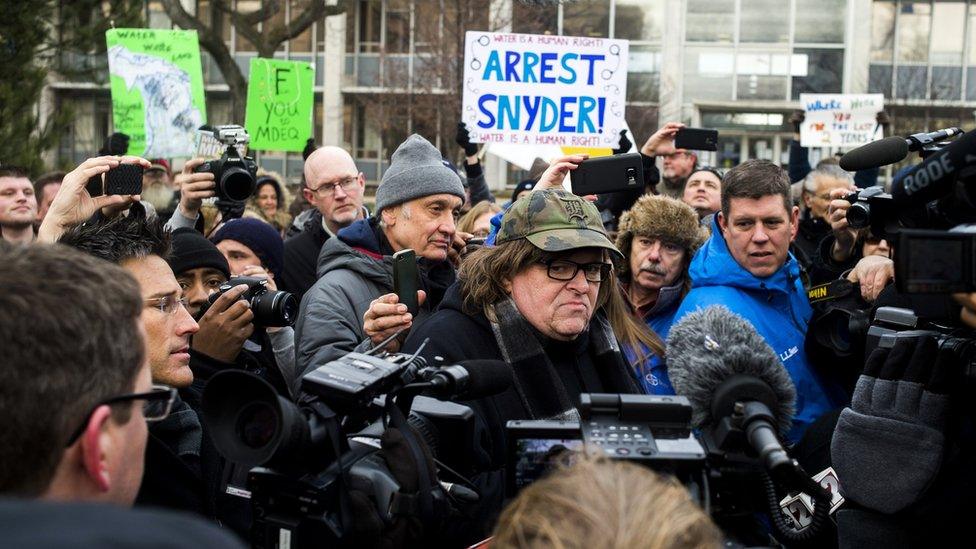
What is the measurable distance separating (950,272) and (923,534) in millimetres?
866

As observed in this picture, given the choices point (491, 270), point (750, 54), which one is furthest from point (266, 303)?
point (750, 54)

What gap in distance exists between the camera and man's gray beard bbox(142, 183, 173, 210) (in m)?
8.48

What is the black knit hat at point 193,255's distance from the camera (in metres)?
4.05

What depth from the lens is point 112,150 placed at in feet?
18.1

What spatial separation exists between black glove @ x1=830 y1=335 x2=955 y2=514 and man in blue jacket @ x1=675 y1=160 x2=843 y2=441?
1.42m

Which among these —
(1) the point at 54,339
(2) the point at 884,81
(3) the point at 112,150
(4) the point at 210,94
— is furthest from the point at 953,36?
(1) the point at 54,339

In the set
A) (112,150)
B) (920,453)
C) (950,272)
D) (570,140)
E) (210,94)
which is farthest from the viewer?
(210,94)

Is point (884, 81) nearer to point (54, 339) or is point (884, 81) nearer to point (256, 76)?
point (256, 76)

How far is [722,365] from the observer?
2.25m

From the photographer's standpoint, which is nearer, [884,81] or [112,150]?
[112,150]

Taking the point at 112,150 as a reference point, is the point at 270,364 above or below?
below

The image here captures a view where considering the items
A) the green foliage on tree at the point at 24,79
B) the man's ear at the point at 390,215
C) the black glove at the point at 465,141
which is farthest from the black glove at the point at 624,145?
the green foliage on tree at the point at 24,79

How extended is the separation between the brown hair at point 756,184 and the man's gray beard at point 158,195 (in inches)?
205

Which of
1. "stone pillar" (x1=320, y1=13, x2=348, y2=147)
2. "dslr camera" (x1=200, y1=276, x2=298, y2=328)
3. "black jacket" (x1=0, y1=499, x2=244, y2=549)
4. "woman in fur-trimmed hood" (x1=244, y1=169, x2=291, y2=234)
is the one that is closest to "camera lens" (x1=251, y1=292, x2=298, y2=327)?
"dslr camera" (x1=200, y1=276, x2=298, y2=328)
